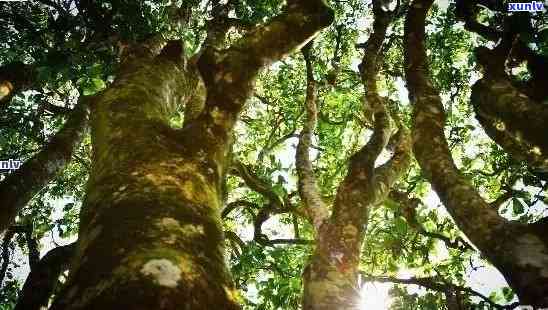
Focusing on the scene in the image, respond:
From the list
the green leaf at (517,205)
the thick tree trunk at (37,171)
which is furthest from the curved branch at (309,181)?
the thick tree trunk at (37,171)

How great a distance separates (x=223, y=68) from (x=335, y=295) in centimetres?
190

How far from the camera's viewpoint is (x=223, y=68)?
3590 millimetres

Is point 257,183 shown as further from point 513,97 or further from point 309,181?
point 513,97

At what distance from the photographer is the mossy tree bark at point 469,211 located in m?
2.69

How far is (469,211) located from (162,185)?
238 centimetres

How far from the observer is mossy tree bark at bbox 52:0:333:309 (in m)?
1.67

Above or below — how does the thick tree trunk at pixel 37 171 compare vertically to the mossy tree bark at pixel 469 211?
above

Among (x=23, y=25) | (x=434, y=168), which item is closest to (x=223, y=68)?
(x=434, y=168)

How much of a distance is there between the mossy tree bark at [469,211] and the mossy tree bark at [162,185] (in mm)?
1497

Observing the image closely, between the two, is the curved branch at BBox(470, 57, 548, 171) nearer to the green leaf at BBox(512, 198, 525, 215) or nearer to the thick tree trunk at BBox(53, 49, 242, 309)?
the green leaf at BBox(512, 198, 525, 215)

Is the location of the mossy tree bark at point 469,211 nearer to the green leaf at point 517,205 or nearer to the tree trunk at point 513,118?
the tree trunk at point 513,118

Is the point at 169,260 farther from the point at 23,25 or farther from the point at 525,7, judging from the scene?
the point at 23,25

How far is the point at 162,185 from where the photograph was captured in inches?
93.0

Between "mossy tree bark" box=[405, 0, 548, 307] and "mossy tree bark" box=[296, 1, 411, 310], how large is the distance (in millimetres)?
547
